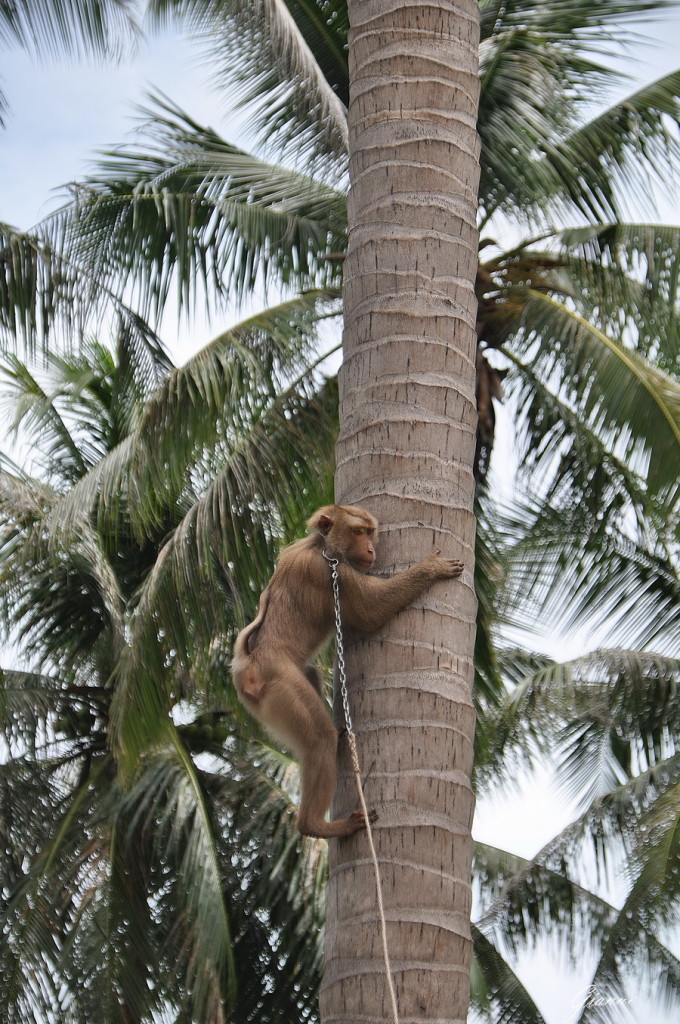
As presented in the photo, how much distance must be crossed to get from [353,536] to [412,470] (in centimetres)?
29

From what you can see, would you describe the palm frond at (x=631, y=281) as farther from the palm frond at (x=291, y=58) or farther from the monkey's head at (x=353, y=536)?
the monkey's head at (x=353, y=536)

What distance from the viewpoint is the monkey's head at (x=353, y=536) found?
4176mm

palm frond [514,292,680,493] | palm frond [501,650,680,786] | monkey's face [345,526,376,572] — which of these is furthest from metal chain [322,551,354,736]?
palm frond [501,650,680,786]

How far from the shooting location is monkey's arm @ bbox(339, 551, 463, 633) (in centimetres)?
399

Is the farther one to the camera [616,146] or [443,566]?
[616,146]

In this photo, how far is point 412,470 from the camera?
4.18 m

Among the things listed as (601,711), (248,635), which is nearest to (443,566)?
(248,635)

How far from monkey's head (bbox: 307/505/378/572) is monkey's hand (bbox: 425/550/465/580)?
212 mm

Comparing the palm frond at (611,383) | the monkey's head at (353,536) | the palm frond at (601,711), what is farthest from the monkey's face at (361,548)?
the palm frond at (601,711)

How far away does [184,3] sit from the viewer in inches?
457

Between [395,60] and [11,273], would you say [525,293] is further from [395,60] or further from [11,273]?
[395,60]

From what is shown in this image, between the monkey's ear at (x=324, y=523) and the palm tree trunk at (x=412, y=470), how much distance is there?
17 cm

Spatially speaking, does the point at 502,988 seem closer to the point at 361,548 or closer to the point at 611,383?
the point at 611,383

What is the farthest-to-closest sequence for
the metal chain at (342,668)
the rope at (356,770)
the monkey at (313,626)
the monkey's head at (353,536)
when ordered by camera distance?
the monkey's head at (353,536)
the monkey at (313,626)
the metal chain at (342,668)
the rope at (356,770)
